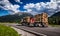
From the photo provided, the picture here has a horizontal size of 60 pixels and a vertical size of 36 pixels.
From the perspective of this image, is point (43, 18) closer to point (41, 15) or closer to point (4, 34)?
point (41, 15)

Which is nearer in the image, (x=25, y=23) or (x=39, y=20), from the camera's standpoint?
(x=39, y=20)

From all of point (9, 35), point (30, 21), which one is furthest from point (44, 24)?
point (9, 35)

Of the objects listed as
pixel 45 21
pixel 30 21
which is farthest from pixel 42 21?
pixel 30 21

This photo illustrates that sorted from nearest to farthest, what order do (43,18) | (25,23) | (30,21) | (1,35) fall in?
(1,35) → (43,18) → (30,21) → (25,23)

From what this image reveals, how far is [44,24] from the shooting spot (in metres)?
61.4

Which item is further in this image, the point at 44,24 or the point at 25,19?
the point at 25,19

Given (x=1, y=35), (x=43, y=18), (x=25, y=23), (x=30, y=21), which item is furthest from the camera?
(x=25, y=23)

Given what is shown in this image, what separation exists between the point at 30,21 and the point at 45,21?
45.1ft

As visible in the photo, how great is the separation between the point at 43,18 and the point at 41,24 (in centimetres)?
251

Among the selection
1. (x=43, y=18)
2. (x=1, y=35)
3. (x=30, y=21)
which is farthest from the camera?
(x=30, y=21)

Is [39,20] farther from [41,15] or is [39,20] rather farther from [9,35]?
[9,35]

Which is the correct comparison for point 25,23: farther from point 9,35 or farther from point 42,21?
point 9,35

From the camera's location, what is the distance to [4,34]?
1302 centimetres

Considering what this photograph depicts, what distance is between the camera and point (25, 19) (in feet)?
262
